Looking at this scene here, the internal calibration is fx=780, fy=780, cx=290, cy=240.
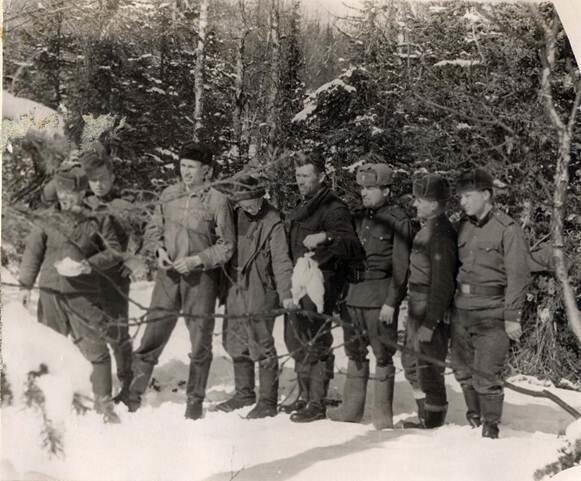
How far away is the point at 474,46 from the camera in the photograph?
183 inches

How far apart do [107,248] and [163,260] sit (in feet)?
0.99

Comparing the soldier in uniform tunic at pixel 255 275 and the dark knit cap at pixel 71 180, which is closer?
the dark knit cap at pixel 71 180

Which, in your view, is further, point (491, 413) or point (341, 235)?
point (491, 413)

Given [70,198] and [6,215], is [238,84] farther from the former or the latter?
[6,215]

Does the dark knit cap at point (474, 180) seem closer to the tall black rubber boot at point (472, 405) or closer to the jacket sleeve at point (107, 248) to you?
the tall black rubber boot at point (472, 405)

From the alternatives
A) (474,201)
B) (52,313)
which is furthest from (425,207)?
(52,313)

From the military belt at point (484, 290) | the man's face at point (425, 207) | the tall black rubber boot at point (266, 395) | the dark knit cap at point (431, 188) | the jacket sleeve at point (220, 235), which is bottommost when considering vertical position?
the tall black rubber boot at point (266, 395)

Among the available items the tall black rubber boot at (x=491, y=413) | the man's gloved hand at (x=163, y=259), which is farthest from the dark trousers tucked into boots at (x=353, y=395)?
the man's gloved hand at (x=163, y=259)

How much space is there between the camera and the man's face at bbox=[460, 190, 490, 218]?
14.7ft

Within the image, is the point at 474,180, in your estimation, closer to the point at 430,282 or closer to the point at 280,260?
the point at 430,282

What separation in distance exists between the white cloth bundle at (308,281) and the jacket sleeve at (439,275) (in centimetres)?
63

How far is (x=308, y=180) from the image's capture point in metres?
4.36

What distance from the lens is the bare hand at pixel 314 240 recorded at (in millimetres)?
4309

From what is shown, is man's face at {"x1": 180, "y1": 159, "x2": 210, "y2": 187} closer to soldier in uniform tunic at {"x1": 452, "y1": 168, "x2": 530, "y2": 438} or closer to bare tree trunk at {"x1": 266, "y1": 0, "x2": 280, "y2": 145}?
bare tree trunk at {"x1": 266, "y1": 0, "x2": 280, "y2": 145}
